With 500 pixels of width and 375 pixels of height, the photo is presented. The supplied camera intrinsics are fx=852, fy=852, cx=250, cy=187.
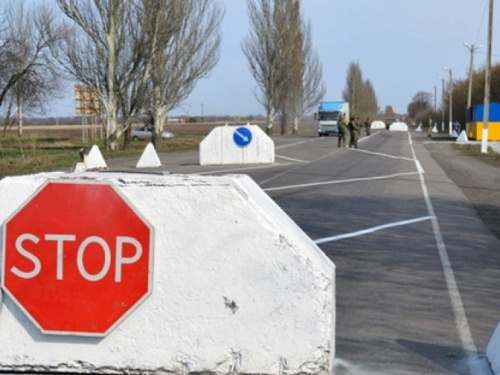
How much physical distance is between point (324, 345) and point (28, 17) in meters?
55.7

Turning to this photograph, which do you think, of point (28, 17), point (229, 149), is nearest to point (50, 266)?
point (229, 149)

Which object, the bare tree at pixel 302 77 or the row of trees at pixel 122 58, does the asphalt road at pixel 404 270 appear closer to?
the row of trees at pixel 122 58

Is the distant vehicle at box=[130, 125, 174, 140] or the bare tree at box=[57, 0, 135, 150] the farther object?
the distant vehicle at box=[130, 125, 174, 140]

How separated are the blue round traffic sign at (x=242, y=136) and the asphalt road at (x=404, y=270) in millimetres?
Result: 7734

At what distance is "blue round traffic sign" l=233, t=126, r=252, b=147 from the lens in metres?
28.6

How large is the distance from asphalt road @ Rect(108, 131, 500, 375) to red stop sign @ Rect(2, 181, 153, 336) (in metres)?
1.42

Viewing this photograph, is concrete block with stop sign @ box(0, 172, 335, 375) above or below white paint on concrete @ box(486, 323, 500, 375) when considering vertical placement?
above

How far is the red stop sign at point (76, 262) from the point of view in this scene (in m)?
4.88

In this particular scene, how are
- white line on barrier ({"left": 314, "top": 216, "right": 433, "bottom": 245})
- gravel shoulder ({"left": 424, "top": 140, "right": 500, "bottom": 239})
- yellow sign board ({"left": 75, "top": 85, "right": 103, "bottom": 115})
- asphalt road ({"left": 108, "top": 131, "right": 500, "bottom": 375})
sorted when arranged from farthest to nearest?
yellow sign board ({"left": 75, "top": 85, "right": 103, "bottom": 115}) < gravel shoulder ({"left": 424, "top": 140, "right": 500, "bottom": 239}) < white line on barrier ({"left": 314, "top": 216, "right": 433, "bottom": 245}) < asphalt road ({"left": 108, "top": 131, "right": 500, "bottom": 375})

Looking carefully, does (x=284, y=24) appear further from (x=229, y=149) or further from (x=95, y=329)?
(x=95, y=329)

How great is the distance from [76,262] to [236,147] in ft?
77.8

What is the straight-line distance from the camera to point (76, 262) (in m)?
4.89

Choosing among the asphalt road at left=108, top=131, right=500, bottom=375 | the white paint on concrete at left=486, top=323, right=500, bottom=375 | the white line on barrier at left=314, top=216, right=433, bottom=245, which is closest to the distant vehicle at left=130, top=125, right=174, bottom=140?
the asphalt road at left=108, top=131, right=500, bottom=375

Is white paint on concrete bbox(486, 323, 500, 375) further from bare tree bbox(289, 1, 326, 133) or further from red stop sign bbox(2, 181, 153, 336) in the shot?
bare tree bbox(289, 1, 326, 133)
